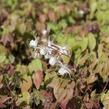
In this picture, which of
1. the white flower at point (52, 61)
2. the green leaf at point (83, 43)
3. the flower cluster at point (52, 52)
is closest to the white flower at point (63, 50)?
the flower cluster at point (52, 52)

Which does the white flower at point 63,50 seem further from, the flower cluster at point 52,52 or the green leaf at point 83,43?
the green leaf at point 83,43

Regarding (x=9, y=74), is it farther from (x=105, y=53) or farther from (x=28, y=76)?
(x=105, y=53)

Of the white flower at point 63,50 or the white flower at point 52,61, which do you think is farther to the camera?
the white flower at point 63,50

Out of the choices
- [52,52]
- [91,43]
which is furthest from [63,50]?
[91,43]

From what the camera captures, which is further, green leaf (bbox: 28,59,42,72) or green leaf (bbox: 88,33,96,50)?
green leaf (bbox: 88,33,96,50)

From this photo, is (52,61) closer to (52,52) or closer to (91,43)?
(52,52)

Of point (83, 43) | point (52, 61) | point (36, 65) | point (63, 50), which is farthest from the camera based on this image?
point (83, 43)

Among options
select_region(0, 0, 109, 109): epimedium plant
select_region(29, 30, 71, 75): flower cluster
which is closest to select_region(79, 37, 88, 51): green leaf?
select_region(0, 0, 109, 109): epimedium plant

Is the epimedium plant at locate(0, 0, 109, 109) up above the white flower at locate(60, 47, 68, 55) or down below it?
below

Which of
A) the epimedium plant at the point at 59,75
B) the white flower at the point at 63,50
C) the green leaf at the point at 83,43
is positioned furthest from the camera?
the green leaf at the point at 83,43

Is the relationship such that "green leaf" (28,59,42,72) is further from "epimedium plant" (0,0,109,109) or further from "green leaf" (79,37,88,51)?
"green leaf" (79,37,88,51)

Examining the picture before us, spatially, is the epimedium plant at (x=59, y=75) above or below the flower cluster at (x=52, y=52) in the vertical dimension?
below

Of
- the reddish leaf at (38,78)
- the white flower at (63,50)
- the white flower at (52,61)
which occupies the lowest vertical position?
the reddish leaf at (38,78)

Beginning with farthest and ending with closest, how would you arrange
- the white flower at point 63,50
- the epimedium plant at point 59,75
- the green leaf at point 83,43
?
1. the green leaf at point 83,43
2. the white flower at point 63,50
3. the epimedium plant at point 59,75
